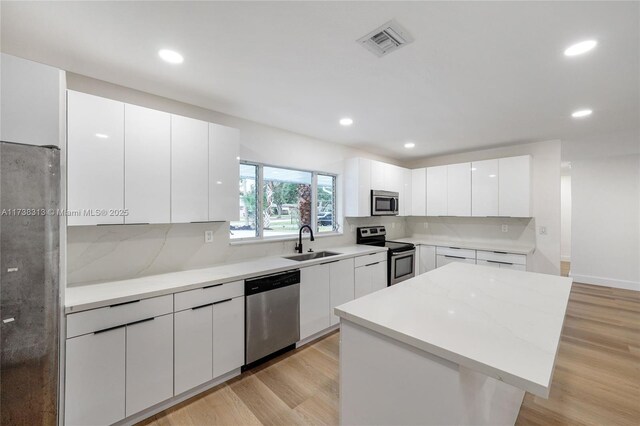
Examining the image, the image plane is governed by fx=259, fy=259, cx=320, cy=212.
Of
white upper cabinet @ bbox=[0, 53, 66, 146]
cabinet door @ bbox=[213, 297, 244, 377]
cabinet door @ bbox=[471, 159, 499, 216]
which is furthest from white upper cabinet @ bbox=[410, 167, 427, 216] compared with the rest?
white upper cabinet @ bbox=[0, 53, 66, 146]

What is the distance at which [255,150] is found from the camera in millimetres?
3070

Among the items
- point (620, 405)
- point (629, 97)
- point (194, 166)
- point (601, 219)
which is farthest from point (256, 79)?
point (601, 219)

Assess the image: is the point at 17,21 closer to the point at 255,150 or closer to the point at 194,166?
the point at 194,166

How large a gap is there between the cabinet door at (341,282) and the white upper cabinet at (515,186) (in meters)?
2.61

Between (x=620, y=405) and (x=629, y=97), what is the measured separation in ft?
8.55

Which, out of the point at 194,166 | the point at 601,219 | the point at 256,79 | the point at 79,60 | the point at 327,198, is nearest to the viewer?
the point at 79,60

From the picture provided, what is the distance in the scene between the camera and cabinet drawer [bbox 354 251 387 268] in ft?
11.2

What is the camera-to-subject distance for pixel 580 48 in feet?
5.42

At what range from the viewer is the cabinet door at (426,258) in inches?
174

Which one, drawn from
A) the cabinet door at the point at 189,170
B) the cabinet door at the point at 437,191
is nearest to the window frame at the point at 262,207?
the cabinet door at the point at 189,170

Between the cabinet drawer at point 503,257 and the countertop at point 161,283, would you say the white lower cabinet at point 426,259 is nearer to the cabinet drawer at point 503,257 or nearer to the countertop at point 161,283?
the cabinet drawer at point 503,257

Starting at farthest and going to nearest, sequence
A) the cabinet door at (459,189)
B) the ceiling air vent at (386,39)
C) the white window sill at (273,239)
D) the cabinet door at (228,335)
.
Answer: the cabinet door at (459,189), the white window sill at (273,239), the cabinet door at (228,335), the ceiling air vent at (386,39)

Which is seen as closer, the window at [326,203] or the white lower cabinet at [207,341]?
the white lower cabinet at [207,341]

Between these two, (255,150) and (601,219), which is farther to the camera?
(601,219)
